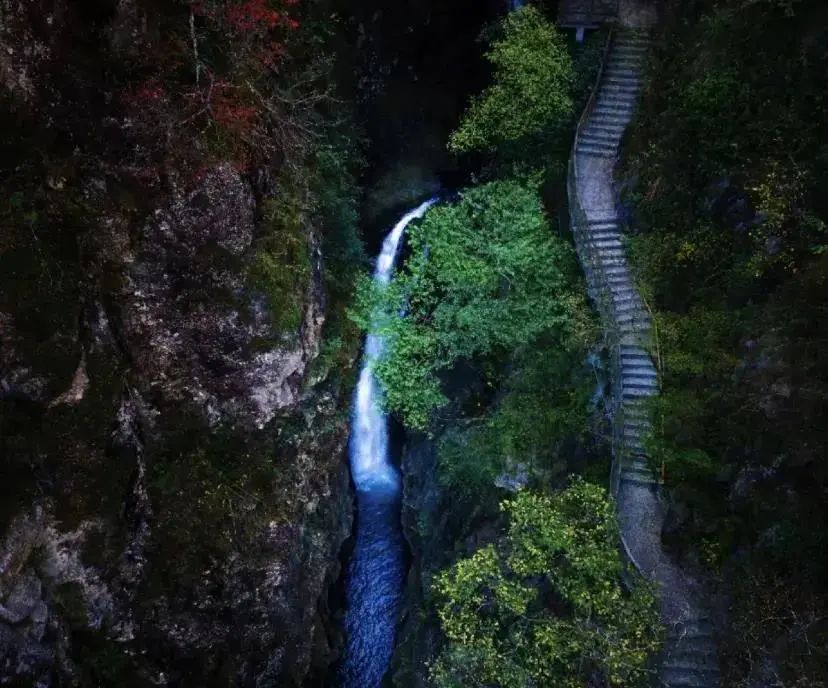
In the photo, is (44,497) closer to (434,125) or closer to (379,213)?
(379,213)

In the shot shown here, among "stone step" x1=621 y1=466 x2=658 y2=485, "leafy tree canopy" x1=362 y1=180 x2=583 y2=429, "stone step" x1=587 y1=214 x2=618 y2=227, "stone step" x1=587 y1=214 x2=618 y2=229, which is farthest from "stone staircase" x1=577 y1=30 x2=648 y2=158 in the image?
Answer: "stone step" x1=621 y1=466 x2=658 y2=485

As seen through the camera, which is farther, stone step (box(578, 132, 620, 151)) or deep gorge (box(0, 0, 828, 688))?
stone step (box(578, 132, 620, 151))

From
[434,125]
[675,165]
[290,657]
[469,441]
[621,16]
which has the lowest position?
[290,657]

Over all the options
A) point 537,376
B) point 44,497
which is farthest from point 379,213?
point 44,497

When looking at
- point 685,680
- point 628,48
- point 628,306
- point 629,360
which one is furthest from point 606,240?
point 685,680

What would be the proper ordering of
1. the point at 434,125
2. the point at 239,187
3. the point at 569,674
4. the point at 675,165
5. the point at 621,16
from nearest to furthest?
1. the point at 569,674
2. the point at 239,187
3. the point at 675,165
4. the point at 621,16
5. the point at 434,125

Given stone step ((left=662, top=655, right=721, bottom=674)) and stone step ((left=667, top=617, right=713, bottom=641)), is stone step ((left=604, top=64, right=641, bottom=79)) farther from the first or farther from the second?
stone step ((left=662, top=655, right=721, bottom=674))
